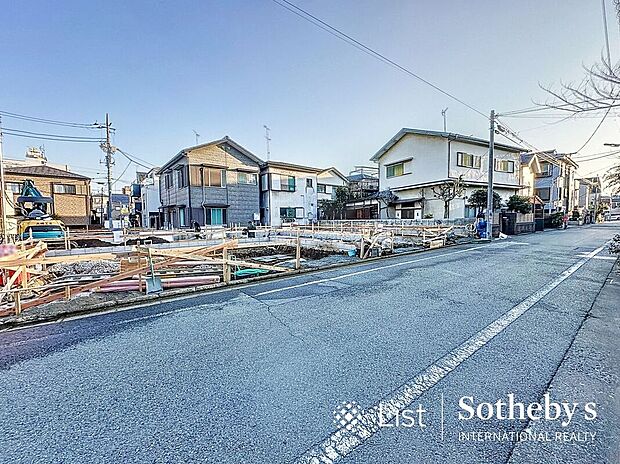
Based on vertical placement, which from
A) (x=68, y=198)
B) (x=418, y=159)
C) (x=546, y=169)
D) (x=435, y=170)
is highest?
(x=546, y=169)

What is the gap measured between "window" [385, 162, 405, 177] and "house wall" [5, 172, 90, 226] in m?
27.8

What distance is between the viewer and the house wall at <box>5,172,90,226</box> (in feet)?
82.6

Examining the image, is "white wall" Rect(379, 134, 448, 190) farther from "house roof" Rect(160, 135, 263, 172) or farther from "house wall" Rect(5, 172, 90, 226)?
"house wall" Rect(5, 172, 90, 226)

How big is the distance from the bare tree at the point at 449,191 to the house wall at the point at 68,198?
99.0ft

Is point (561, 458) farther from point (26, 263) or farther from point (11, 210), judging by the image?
point (11, 210)

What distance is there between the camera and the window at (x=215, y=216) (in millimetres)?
26286

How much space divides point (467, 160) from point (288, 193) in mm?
16411

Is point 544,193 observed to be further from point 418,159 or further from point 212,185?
point 212,185

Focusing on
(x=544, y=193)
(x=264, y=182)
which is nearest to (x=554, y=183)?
(x=544, y=193)

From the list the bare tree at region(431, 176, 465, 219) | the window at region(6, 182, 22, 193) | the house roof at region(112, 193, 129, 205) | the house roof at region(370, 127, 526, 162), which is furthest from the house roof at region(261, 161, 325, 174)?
the house roof at region(112, 193, 129, 205)

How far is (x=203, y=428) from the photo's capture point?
2377mm

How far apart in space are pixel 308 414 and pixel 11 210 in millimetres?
28151

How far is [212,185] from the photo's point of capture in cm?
2631

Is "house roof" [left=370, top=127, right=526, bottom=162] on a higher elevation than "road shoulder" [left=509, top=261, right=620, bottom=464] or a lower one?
higher
